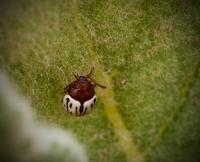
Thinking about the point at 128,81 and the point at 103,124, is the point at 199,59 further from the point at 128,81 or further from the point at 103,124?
the point at 103,124

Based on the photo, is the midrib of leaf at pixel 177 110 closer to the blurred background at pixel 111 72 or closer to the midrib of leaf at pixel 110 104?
the blurred background at pixel 111 72

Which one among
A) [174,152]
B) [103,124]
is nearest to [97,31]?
[103,124]

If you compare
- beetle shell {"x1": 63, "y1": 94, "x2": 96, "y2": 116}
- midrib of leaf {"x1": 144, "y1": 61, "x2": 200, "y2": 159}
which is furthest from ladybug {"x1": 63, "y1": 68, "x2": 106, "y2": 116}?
midrib of leaf {"x1": 144, "y1": 61, "x2": 200, "y2": 159}

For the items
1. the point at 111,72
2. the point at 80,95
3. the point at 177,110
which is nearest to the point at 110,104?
the point at 111,72

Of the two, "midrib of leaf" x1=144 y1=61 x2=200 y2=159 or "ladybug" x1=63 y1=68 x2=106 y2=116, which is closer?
"midrib of leaf" x1=144 y1=61 x2=200 y2=159

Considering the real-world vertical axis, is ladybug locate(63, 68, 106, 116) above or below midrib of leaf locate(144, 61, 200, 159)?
above

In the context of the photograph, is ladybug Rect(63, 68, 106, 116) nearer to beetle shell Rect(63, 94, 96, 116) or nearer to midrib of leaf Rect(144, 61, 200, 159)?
beetle shell Rect(63, 94, 96, 116)
